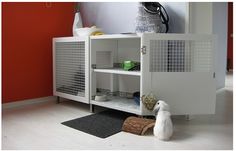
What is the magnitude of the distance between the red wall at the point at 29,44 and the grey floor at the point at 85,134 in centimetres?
34

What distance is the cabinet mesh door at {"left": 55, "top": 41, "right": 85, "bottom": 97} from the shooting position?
2596mm

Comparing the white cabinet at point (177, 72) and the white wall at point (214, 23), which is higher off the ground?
the white wall at point (214, 23)

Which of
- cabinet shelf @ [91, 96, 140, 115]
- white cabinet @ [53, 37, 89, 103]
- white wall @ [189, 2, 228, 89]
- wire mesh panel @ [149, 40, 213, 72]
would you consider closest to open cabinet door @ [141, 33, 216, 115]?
wire mesh panel @ [149, 40, 213, 72]

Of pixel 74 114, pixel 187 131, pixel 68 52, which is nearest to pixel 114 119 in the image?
pixel 74 114

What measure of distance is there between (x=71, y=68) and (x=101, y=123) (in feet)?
2.65

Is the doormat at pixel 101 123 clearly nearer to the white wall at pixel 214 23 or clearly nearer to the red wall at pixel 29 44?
the red wall at pixel 29 44

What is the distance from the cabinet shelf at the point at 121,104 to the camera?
217 centimetres

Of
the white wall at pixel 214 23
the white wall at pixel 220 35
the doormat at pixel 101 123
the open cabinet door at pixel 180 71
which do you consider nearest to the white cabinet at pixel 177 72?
the open cabinet door at pixel 180 71

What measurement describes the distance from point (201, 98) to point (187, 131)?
0.32 m

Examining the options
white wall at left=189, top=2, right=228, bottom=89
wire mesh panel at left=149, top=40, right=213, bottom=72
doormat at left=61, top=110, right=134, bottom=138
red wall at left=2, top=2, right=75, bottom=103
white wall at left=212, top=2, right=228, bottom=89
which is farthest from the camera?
white wall at left=212, top=2, right=228, bottom=89

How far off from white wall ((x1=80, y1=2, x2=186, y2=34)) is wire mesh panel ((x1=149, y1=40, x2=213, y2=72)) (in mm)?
244

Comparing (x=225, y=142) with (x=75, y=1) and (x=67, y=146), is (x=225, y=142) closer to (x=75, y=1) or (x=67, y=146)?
(x=67, y=146)

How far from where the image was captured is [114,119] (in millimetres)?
2281

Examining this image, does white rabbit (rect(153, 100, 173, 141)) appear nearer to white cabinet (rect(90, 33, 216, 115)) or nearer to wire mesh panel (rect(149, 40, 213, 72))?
white cabinet (rect(90, 33, 216, 115))
